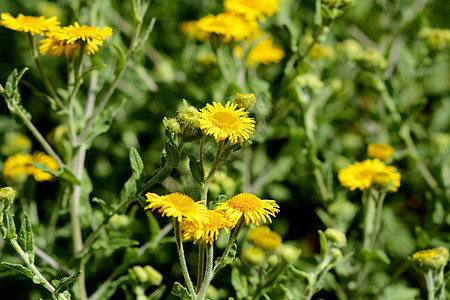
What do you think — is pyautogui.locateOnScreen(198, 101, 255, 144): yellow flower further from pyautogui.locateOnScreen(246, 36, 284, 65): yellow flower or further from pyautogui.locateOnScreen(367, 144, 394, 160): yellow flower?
pyautogui.locateOnScreen(246, 36, 284, 65): yellow flower

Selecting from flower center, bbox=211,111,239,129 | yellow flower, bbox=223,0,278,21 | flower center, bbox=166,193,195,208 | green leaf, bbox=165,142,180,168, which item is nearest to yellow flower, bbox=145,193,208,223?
flower center, bbox=166,193,195,208

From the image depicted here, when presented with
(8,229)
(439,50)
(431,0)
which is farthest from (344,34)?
(8,229)

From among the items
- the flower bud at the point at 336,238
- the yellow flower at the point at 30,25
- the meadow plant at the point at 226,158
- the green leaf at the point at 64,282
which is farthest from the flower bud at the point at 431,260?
the yellow flower at the point at 30,25

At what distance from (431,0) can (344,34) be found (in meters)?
0.54

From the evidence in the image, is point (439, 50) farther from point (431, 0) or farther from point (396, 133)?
point (431, 0)

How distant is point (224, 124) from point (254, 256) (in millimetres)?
388

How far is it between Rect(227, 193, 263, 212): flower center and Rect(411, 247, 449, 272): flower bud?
0.63m

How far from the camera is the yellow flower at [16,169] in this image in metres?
1.92

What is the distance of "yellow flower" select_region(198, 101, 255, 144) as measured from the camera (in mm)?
1184

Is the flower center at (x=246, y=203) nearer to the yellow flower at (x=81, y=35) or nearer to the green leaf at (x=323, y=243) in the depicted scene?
the green leaf at (x=323, y=243)

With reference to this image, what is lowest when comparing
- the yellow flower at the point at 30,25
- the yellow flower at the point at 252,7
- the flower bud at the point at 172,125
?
the flower bud at the point at 172,125

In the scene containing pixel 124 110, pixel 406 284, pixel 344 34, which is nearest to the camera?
pixel 406 284

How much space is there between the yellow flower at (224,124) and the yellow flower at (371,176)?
27.0 inches

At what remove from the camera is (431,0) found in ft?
9.00
